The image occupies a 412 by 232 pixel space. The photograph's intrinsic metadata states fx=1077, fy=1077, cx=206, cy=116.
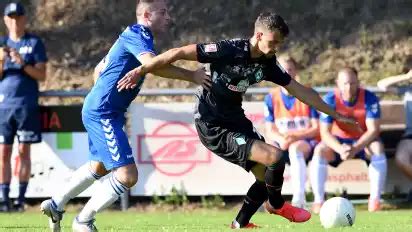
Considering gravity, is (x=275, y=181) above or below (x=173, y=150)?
above

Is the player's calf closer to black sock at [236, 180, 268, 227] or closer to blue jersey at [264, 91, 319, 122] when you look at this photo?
black sock at [236, 180, 268, 227]

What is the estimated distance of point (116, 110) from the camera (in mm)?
8969

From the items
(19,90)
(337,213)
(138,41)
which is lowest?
(337,213)

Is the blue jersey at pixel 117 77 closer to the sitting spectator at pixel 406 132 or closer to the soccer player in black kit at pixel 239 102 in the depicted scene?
the soccer player in black kit at pixel 239 102

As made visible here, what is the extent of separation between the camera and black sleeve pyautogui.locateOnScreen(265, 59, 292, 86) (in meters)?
9.40

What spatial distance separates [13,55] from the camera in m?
14.0

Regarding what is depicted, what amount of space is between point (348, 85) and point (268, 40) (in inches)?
186

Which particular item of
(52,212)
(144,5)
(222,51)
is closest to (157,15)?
(144,5)

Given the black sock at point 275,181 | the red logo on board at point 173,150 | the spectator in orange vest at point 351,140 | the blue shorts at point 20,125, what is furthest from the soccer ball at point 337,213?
the blue shorts at point 20,125

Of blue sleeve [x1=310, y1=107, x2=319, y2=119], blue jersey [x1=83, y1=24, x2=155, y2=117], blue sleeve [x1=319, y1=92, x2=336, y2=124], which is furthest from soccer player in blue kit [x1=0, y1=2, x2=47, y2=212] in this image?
blue jersey [x1=83, y1=24, x2=155, y2=117]

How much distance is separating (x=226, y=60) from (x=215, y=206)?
524 cm

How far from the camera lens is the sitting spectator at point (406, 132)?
13.6 metres

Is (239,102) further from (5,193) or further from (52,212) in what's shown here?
(5,193)

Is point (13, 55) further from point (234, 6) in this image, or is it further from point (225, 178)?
point (234, 6)
